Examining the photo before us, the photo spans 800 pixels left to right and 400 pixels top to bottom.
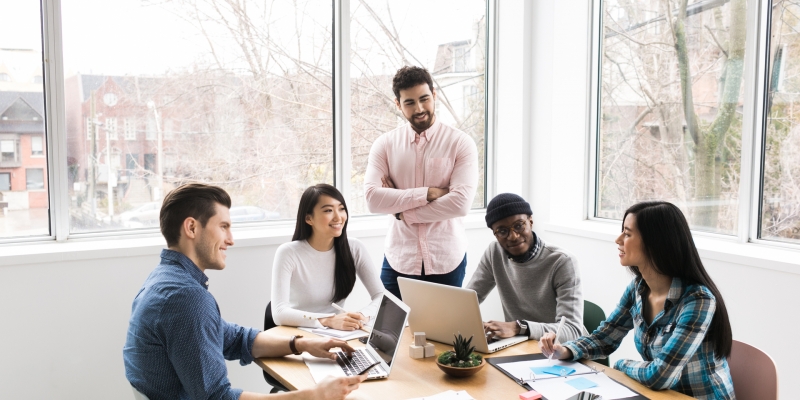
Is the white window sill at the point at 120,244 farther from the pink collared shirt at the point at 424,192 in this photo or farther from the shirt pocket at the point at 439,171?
the shirt pocket at the point at 439,171

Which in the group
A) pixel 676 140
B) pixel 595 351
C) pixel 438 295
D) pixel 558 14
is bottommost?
pixel 595 351

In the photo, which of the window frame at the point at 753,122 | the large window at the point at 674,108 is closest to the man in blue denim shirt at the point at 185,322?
the window frame at the point at 753,122

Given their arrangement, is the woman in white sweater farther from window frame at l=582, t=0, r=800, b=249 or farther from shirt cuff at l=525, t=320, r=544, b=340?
window frame at l=582, t=0, r=800, b=249

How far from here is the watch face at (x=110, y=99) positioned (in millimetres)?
3311

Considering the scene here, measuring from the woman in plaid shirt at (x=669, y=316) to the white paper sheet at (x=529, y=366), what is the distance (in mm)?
33

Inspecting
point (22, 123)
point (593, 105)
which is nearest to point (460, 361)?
point (22, 123)

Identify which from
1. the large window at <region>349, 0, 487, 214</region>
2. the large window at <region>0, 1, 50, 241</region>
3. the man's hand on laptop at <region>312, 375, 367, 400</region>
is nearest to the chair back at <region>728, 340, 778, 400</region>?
the man's hand on laptop at <region>312, 375, 367, 400</region>

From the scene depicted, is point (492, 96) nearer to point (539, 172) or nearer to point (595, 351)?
point (539, 172)

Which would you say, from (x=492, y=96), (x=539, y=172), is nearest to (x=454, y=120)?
(x=492, y=96)

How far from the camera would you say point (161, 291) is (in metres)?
1.74

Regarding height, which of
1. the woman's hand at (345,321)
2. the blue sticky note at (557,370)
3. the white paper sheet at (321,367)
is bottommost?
the white paper sheet at (321,367)

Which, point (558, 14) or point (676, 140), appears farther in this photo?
point (558, 14)

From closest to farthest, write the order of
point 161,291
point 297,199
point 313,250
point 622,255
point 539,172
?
point 161,291, point 622,255, point 313,250, point 297,199, point 539,172

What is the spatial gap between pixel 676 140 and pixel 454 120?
4.97 feet
